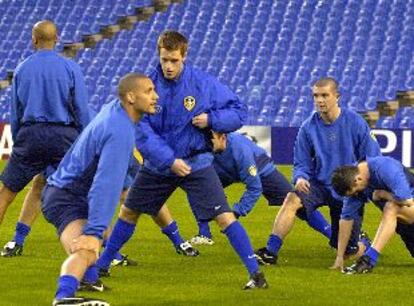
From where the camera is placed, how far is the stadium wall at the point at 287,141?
Result: 2350cm

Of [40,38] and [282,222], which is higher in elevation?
[40,38]

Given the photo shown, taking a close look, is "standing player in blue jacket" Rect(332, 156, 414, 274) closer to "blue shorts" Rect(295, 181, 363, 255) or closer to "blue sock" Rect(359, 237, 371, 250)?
"blue shorts" Rect(295, 181, 363, 255)

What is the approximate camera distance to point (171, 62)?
32.7 ft

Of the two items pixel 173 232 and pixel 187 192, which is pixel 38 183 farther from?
pixel 187 192

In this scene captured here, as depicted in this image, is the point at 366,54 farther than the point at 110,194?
Yes

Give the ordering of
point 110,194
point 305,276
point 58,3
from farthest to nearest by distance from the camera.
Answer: point 58,3, point 305,276, point 110,194

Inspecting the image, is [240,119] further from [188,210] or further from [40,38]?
[188,210]

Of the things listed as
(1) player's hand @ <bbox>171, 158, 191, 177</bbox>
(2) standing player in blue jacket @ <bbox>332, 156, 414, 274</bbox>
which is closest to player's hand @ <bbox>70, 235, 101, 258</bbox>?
(1) player's hand @ <bbox>171, 158, 191, 177</bbox>

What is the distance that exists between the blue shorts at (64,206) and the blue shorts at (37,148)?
2455mm

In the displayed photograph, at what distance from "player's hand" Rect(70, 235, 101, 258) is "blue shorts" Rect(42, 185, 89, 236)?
24.8 inches

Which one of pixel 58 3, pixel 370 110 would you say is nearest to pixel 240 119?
pixel 370 110

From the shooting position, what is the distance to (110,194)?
8281mm

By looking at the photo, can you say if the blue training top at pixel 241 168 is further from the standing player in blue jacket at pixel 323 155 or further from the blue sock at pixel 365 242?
the blue sock at pixel 365 242

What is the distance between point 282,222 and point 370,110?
1362 centimetres
